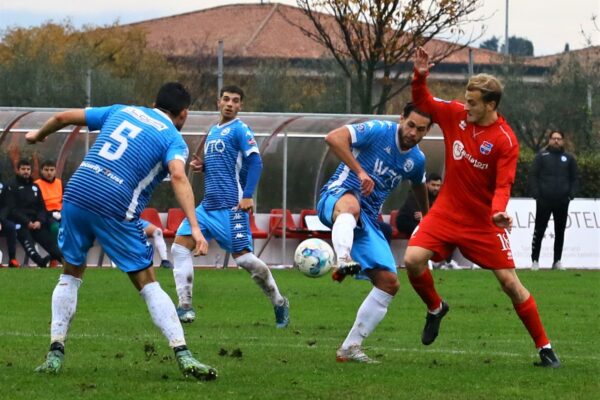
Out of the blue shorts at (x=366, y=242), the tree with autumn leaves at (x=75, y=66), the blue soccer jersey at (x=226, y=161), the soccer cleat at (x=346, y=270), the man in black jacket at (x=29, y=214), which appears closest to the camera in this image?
the soccer cleat at (x=346, y=270)

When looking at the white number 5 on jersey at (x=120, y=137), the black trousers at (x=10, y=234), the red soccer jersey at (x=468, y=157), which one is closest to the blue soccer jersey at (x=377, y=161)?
the red soccer jersey at (x=468, y=157)

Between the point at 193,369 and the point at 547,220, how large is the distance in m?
15.6

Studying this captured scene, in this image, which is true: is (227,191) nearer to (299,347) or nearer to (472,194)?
(299,347)

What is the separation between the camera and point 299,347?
1124cm

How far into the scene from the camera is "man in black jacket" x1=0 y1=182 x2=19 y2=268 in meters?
23.5

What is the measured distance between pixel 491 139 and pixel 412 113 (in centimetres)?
76

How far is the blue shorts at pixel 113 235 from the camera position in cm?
898

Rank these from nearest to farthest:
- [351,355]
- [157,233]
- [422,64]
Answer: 1. [422,64]
2. [351,355]
3. [157,233]

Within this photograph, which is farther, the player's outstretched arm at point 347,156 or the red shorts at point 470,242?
the player's outstretched arm at point 347,156

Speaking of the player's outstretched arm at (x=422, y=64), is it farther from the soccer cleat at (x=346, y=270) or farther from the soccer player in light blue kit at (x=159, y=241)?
the soccer player in light blue kit at (x=159, y=241)

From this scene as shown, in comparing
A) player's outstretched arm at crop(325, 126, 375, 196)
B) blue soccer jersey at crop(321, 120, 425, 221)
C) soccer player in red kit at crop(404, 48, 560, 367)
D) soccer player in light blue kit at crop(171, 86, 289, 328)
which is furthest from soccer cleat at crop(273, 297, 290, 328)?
soccer player in red kit at crop(404, 48, 560, 367)

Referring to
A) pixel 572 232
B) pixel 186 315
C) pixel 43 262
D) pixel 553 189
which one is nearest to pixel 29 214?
pixel 43 262

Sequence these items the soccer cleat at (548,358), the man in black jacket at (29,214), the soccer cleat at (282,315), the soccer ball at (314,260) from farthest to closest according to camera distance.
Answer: the man in black jacket at (29,214) < the soccer cleat at (282,315) < the soccer ball at (314,260) < the soccer cleat at (548,358)

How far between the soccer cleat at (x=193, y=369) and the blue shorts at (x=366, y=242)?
2.07m
